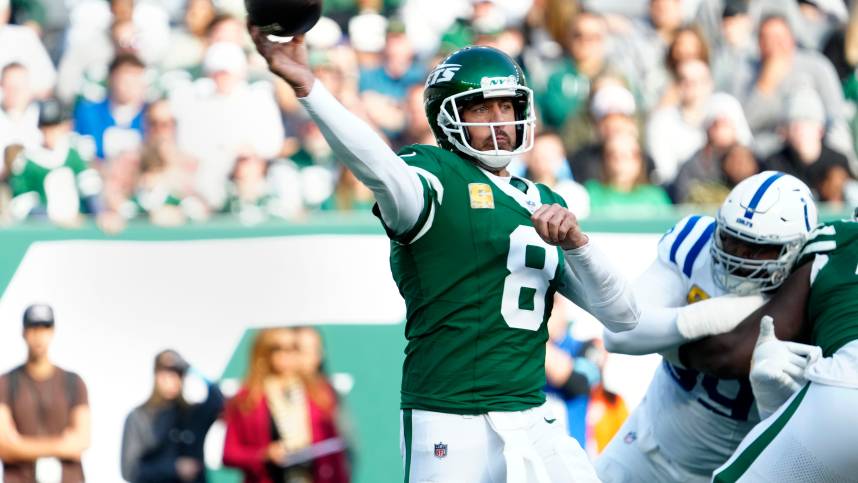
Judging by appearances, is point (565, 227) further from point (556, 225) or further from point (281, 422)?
point (281, 422)

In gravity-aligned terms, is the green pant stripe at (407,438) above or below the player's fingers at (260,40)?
below

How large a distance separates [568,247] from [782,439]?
0.99 metres

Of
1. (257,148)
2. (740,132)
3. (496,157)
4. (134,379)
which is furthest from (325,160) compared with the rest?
(496,157)

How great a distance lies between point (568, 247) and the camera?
3.95 m

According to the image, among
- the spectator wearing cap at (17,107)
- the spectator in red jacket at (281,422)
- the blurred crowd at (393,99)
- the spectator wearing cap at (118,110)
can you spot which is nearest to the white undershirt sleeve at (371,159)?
the spectator in red jacket at (281,422)

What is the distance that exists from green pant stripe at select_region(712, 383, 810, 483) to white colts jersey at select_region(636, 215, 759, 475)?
0.58 m

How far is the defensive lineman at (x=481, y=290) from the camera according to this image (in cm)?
404

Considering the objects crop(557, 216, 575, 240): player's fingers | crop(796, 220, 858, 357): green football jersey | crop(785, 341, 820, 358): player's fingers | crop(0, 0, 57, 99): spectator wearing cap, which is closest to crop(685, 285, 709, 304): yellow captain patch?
crop(796, 220, 858, 357): green football jersey

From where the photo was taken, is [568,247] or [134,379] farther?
[134,379]

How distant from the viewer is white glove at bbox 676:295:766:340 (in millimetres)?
4727

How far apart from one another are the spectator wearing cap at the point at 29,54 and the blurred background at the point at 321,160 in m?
0.02

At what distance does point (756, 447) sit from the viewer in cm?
443

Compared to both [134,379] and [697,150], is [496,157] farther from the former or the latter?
[697,150]

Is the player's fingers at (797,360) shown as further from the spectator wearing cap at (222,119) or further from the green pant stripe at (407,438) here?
the spectator wearing cap at (222,119)
